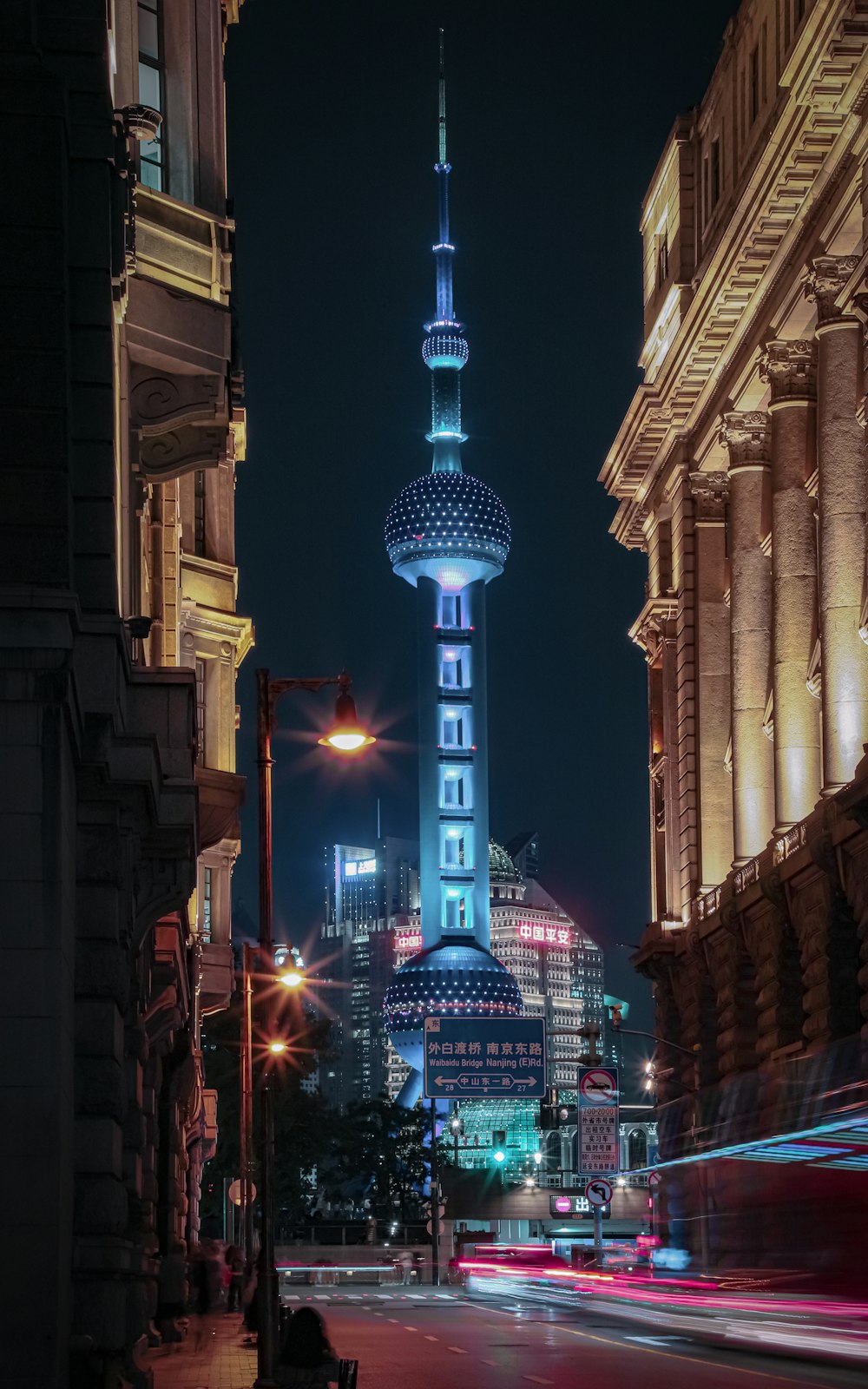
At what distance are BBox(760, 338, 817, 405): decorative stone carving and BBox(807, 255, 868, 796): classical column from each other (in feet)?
15.9

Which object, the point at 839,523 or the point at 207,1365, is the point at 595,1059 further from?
the point at 207,1365

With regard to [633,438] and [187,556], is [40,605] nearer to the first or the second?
[187,556]

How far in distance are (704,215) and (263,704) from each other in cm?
5001

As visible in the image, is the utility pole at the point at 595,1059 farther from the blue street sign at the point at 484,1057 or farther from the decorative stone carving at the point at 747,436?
Result: the decorative stone carving at the point at 747,436

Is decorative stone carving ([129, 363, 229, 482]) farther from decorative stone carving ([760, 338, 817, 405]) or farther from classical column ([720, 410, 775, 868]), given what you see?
classical column ([720, 410, 775, 868])

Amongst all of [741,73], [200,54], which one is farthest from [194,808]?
[741,73]

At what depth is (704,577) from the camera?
253 feet

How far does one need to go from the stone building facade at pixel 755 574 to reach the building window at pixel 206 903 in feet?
50.1

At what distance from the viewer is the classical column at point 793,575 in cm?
6250

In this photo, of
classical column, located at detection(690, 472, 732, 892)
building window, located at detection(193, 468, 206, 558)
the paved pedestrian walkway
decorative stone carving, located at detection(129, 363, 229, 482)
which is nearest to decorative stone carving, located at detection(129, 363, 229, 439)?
decorative stone carving, located at detection(129, 363, 229, 482)

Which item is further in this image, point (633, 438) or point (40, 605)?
point (633, 438)

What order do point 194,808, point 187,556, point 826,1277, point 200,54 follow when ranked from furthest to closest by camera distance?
point 187,556 → point 200,54 → point 826,1277 → point 194,808

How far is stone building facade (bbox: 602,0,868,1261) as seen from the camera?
181 ft

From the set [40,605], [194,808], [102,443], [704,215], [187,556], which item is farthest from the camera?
[704,215]
